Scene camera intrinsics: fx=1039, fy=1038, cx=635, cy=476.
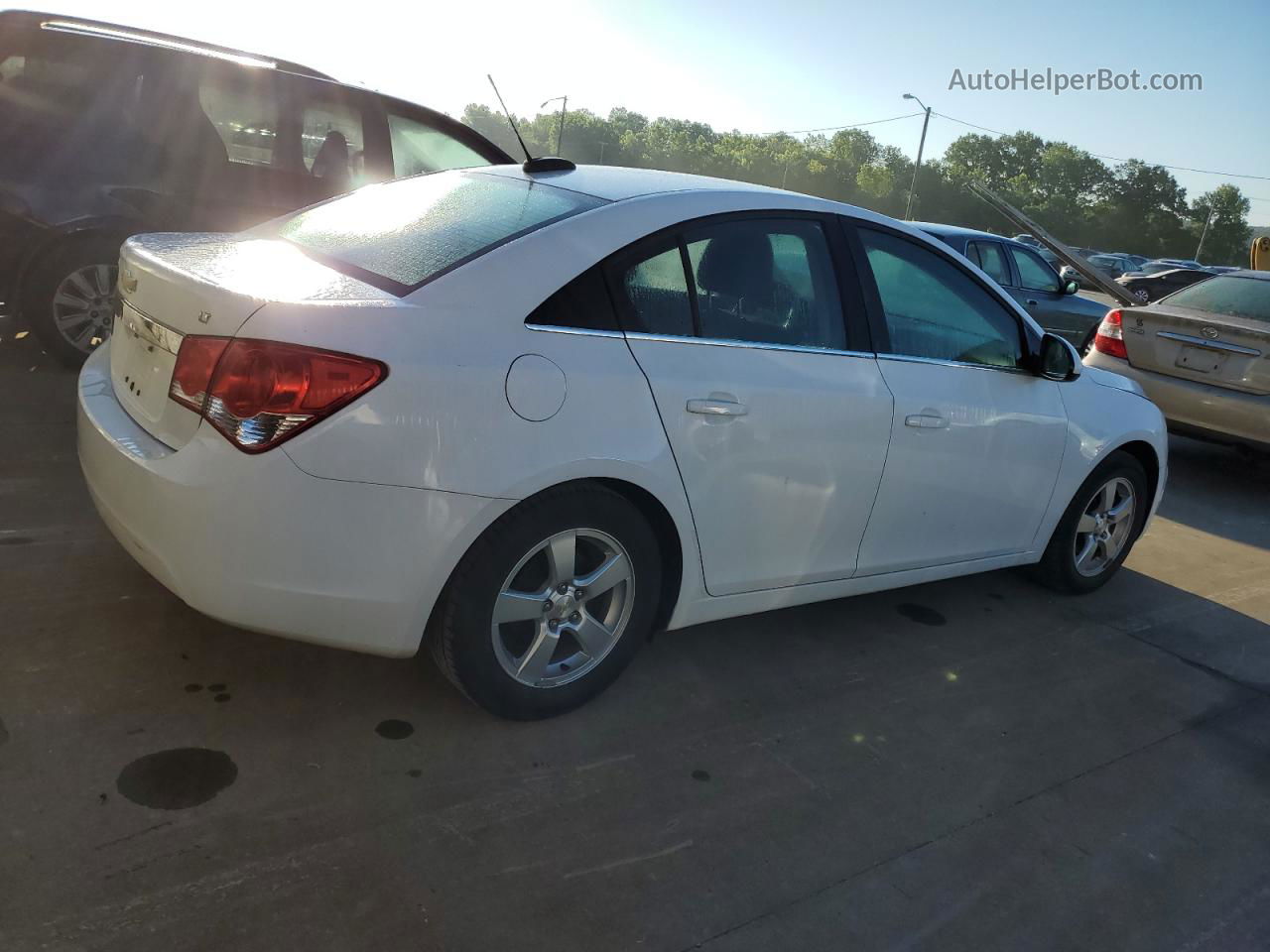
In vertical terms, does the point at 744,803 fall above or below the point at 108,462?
below

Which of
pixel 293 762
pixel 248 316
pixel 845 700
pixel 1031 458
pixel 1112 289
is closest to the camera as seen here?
pixel 248 316

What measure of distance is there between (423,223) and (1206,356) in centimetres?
629

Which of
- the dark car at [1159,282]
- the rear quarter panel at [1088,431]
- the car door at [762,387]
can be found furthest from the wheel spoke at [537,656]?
the dark car at [1159,282]

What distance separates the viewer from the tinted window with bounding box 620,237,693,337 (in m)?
2.99

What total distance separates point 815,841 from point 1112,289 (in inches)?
468

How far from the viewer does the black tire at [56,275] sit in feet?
19.2

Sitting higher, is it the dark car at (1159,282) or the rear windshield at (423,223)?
the dark car at (1159,282)

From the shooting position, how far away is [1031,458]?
167 inches

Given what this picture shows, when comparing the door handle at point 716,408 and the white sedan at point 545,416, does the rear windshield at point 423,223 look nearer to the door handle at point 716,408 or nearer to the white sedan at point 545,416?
the white sedan at point 545,416

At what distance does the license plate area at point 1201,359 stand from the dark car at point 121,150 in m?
5.93

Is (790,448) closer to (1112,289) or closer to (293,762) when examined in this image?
(293,762)

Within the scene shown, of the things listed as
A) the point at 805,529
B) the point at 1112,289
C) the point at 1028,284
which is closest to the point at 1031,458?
the point at 805,529

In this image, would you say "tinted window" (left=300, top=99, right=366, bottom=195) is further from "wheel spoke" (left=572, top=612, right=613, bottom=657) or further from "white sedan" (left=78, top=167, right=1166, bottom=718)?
"wheel spoke" (left=572, top=612, right=613, bottom=657)

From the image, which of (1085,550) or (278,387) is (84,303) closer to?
(278,387)
